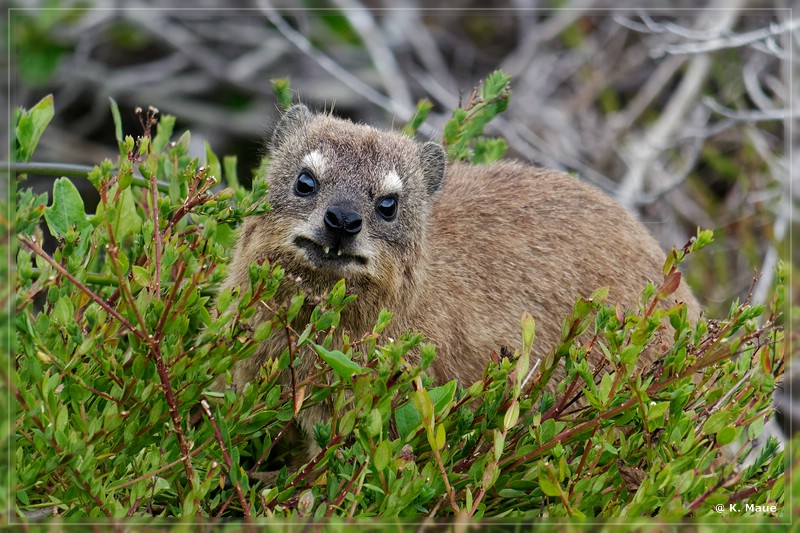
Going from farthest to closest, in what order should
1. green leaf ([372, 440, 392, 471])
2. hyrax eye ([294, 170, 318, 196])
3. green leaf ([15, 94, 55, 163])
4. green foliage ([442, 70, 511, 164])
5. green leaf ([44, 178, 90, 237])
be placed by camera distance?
green foliage ([442, 70, 511, 164]) → hyrax eye ([294, 170, 318, 196]) → green leaf ([44, 178, 90, 237]) → green leaf ([15, 94, 55, 163]) → green leaf ([372, 440, 392, 471])

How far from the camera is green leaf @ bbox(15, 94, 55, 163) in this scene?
302 centimetres

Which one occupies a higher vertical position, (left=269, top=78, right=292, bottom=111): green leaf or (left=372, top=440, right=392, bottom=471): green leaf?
(left=269, top=78, right=292, bottom=111): green leaf

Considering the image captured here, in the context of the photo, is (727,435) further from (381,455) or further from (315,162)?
(315,162)

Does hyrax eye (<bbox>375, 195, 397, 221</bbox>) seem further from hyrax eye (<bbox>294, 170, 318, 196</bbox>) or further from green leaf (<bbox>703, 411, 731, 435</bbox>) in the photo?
green leaf (<bbox>703, 411, 731, 435</bbox>)

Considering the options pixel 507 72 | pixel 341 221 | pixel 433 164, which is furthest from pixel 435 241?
pixel 507 72

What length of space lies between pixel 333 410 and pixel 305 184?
110 centimetres

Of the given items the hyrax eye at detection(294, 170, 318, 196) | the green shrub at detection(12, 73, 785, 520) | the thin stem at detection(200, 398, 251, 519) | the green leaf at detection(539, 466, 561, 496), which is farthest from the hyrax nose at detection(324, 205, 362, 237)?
the green leaf at detection(539, 466, 561, 496)

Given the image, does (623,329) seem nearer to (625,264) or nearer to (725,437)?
(725,437)

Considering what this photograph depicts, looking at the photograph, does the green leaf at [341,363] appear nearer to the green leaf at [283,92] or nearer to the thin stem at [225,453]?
the thin stem at [225,453]

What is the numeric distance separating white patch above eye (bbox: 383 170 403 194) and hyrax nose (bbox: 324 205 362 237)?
315 mm

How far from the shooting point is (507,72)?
7.61 m

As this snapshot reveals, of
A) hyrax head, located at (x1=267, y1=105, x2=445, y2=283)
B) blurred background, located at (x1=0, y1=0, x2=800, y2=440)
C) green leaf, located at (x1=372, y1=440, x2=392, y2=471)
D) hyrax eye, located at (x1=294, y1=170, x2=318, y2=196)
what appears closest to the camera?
green leaf, located at (x1=372, y1=440, x2=392, y2=471)

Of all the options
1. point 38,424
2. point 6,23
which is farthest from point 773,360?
point 6,23

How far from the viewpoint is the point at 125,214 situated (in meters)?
3.12
